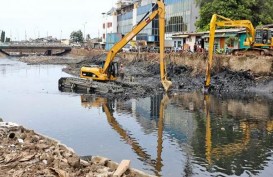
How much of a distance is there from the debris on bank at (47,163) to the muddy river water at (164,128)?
9.94ft

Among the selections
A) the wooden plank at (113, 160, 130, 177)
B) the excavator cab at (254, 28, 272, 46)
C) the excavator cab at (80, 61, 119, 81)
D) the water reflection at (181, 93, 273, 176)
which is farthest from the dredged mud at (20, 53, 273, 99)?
the wooden plank at (113, 160, 130, 177)

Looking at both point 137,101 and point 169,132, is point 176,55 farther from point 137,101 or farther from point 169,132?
point 169,132

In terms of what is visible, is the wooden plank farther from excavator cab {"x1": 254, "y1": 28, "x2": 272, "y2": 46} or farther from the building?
the building

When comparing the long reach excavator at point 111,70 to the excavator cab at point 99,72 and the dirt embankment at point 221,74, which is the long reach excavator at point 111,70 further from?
the dirt embankment at point 221,74

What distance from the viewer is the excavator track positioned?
118 feet

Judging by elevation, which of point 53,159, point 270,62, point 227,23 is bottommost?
point 53,159

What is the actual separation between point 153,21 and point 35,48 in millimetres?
55261

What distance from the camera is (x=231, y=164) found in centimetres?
1655

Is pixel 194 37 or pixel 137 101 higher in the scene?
pixel 194 37

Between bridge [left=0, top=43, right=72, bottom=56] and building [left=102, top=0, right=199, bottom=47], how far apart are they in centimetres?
1672

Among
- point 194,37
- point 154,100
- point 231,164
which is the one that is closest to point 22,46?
point 194,37

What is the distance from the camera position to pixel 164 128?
77.2 ft

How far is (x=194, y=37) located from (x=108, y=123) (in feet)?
144

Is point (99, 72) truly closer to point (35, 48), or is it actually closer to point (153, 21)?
point (153, 21)
